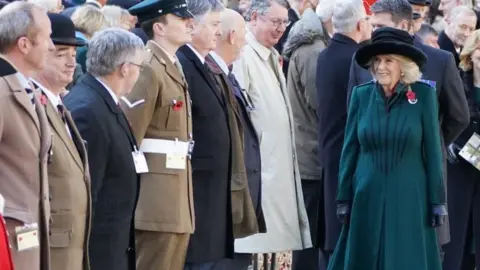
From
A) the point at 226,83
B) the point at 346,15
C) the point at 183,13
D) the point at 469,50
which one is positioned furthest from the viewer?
the point at 469,50

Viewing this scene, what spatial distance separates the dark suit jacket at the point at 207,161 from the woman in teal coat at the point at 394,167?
902mm

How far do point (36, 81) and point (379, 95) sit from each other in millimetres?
2753

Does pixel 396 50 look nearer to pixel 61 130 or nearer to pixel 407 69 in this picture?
pixel 407 69

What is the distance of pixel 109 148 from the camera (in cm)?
609

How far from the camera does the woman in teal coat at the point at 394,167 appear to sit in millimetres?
7602

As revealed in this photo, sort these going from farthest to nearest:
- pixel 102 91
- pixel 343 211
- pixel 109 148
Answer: pixel 343 211 < pixel 102 91 < pixel 109 148

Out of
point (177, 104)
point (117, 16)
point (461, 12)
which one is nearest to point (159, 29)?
point (177, 104)

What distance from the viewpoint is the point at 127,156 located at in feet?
20.2

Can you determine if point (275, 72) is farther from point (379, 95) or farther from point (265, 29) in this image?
point (379, 95)

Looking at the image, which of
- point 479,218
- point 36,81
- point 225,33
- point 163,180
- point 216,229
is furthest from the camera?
point 479,218

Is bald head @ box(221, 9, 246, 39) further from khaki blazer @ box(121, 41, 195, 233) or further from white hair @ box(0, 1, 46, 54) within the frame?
white hair @ box(0, 1, 46, 54)

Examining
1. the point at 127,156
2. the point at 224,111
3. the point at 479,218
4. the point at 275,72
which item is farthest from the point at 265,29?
the point at 127,156

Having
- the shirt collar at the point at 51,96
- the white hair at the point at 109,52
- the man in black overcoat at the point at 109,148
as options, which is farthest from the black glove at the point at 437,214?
the shirt collar at the point at 51,96

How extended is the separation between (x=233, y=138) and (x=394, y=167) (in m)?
1.06
